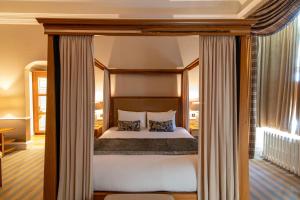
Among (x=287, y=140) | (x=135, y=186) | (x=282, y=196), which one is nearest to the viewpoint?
(x=135, y=186)

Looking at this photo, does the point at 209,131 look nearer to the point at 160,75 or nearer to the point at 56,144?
the point at 56,144

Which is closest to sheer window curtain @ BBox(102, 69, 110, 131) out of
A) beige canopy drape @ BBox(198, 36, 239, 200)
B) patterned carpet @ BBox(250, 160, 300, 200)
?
beige canopy drape @ BBox(198, 36, 239, 200)

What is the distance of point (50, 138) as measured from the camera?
221cm

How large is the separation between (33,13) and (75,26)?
107 inches

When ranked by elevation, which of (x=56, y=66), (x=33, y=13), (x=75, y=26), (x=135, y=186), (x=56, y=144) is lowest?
(x=135, y=186)

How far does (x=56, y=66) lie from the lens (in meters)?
2.26

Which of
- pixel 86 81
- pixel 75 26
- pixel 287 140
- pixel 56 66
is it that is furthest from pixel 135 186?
pixel 287 140

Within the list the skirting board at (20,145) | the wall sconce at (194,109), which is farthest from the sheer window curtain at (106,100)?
the skirting board at (20,145)

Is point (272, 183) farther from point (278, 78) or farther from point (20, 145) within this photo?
point (20, 145)

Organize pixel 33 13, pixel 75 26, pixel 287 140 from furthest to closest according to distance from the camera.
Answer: pixel 33 13 → pixel 287 140 → pixel 75 26

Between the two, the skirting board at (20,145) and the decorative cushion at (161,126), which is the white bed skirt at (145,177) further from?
the skirting board at (20,145)

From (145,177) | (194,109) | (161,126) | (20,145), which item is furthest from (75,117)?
(20,145)

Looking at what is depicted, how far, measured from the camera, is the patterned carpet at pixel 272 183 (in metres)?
2.86

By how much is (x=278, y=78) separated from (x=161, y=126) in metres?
2.36
